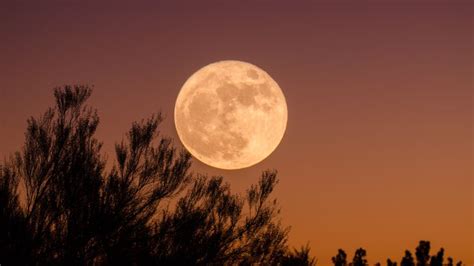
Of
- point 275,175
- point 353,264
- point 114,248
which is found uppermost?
point 353,264

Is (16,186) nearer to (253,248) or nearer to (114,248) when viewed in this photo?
(114,248)

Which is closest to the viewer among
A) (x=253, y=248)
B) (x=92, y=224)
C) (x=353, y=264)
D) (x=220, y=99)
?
(x=92, y=224)

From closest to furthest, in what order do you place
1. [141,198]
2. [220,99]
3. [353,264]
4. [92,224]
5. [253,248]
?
[92,224]
[141,198]
[253,248]
[220,99]
[353,264]

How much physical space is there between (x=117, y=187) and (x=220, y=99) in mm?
8114

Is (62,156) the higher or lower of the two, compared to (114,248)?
higher

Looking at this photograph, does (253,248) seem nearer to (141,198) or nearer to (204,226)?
(204,226)

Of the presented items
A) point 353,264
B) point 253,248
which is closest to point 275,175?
point 253,248

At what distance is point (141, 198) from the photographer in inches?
589

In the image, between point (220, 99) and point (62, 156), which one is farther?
point (220, 99)

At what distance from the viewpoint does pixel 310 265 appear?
59.4 ft

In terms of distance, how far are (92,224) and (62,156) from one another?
5.91 ft

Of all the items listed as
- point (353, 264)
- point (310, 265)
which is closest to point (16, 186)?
point (310, 265)

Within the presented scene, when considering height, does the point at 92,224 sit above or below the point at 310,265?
below

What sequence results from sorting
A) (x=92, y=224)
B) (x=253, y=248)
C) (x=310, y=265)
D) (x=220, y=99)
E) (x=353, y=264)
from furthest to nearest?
(x=353, y=264)
(x=220, y=99)
(x=310, y=265)
(x=253, y=248)
(x=92, y=224)
